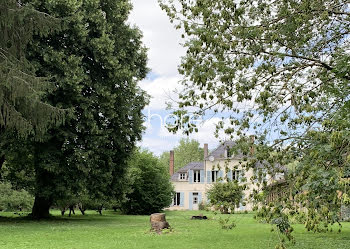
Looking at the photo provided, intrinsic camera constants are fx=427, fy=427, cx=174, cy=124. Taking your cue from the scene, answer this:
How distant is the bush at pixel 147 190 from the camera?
37.2 meters

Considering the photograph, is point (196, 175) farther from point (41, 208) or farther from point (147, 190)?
point (41, 208)

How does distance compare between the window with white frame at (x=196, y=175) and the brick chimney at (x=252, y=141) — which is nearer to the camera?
the brick chimney at (x=252, y=141)

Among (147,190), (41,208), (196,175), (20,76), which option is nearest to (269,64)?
(20,76)

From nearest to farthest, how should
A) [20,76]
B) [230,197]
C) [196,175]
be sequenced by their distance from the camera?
[230,197], [20,76], [196,175]

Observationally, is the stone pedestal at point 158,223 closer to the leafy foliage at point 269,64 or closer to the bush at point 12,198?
the leafy foliage at point 269,64

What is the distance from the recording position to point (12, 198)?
3441 centimetres

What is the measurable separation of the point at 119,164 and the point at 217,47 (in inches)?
648

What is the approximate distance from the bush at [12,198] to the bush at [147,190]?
801 cm

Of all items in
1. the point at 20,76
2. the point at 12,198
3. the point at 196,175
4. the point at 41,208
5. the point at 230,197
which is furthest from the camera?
the point at 196,175

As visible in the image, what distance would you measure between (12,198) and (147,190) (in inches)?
438

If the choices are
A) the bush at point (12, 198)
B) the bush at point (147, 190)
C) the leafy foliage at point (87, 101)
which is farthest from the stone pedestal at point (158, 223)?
the bush at point (12, 198)

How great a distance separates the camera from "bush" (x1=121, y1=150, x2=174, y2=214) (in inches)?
1464

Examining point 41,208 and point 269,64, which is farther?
point 41,208

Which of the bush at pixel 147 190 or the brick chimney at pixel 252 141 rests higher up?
the bush at pixel 147 190
